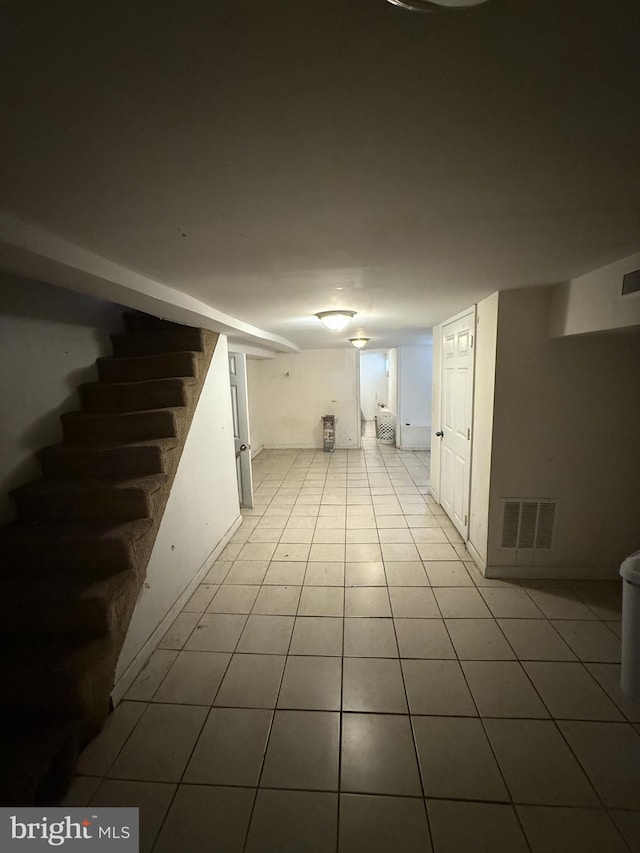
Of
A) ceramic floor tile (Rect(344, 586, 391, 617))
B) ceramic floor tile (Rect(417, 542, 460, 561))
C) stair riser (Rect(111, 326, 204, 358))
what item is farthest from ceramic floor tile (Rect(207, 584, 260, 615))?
stair riser (Rect(111, 326, 204, 358))

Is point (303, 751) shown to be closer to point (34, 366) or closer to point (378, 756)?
point (378, 756)

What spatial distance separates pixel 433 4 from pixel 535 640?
2655 millimetres

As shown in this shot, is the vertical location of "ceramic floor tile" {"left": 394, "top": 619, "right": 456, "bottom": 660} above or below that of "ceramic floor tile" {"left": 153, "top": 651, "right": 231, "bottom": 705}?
above

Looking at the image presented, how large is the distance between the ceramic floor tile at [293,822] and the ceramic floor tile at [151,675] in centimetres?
80

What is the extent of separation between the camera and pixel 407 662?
1.91m

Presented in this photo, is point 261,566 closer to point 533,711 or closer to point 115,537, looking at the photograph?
point 115,537

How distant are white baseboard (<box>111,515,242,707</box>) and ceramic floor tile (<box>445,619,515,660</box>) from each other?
1774mm

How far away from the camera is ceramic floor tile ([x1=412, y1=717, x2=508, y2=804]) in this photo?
133cm

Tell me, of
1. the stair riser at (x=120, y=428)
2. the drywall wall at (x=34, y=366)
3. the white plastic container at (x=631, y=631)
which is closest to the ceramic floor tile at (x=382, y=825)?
the white plastic container at (x=631, y=631)

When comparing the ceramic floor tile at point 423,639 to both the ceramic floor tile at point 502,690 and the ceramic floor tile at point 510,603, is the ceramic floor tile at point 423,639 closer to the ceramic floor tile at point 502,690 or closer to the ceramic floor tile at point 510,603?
the ceramic floor tile at point 502,690

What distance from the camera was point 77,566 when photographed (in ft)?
5.64

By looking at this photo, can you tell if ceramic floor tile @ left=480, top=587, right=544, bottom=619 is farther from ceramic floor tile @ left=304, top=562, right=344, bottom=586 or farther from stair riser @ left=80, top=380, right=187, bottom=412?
stair riser @ left=80, top=380, right=187, bottom=412

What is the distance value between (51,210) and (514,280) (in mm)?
2208

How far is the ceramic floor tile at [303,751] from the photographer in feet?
4.50
